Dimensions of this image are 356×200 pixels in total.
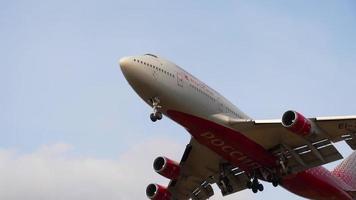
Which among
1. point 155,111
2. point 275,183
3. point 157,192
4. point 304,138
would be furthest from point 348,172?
point 155,111

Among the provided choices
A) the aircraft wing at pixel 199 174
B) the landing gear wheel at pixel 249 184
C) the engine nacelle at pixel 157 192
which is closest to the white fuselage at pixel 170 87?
the aircraft wing at pixel 199 174

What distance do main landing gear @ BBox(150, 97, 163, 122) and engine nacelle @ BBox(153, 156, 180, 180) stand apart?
27.2ft

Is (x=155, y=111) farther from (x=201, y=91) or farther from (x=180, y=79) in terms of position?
(x=201, y=91)

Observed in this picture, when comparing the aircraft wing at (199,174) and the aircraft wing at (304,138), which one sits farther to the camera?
the aircraft wing at (199,174)

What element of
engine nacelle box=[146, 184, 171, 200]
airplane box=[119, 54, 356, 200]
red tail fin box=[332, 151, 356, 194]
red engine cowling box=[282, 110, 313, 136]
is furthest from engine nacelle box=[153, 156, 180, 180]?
red tail fin box=[332, 151, 356, 194]

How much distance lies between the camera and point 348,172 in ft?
149

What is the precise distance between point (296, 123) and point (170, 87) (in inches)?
275

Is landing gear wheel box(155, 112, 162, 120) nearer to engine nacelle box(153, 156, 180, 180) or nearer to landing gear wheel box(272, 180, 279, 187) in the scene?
engine nacelle box(153, 156, 180, 180)

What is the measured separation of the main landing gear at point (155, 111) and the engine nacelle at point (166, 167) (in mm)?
8292

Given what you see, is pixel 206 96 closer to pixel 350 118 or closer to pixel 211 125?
pixel 211 125

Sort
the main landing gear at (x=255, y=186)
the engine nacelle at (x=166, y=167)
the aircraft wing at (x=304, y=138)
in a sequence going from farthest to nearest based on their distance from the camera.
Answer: the engine nacelle at (x=166, y=167) → the main landing gear at (x=255, y=186) → the aircraft wing at (x=304, y=138)

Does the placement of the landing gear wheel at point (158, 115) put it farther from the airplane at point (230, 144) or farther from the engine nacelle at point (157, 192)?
the engine nacelle at point (157, 192)

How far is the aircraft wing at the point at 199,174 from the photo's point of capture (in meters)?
41.2

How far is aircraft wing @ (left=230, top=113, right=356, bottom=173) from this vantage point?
1416 inches
